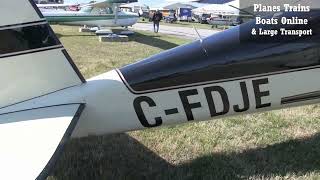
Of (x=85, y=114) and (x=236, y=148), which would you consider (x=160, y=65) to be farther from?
(x=236, y=148)

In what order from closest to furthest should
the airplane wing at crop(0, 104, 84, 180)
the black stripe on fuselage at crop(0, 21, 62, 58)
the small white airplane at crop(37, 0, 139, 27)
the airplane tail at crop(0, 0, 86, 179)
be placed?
the airplane wing at crop(0, 104, 84, 180) < the airplane tail at crop(0, 0, 86, 179) < the black stripe on fuselage at crop(0, 21, 62, 58) < the small white airplane at crop(37, 0, 139, 27)

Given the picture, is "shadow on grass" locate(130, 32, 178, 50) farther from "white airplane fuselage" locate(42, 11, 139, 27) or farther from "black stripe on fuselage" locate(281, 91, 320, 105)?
"black stripe on fuselage" locate(281, 91, 320, 105)

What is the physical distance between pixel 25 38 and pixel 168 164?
1993 millimetres

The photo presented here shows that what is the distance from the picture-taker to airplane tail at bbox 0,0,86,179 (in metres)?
3.03

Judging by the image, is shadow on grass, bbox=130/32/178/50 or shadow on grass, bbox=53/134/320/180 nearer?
shadow on grass, bbox=53/134/320/180

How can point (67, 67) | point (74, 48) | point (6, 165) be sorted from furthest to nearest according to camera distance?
point (74, 48) → point (67, 67) → point (6, 165)

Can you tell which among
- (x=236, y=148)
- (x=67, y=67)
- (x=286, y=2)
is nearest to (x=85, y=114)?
(x=67, y=67)

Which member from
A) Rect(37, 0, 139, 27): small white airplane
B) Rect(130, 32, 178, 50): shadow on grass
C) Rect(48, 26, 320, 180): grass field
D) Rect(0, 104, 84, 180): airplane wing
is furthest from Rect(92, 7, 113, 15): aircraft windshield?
Rect(0, 104, 84, 180): airplane wing

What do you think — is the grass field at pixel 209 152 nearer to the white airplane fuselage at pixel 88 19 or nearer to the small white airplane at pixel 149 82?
the small white airplane at pixel 149 82

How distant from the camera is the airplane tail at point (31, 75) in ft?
9.94

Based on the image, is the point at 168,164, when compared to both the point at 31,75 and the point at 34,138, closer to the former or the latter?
the point at 31,75

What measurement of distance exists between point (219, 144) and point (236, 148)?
0.22m

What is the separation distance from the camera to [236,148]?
5.11 metres

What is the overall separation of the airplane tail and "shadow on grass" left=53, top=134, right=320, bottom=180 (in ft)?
3.10
